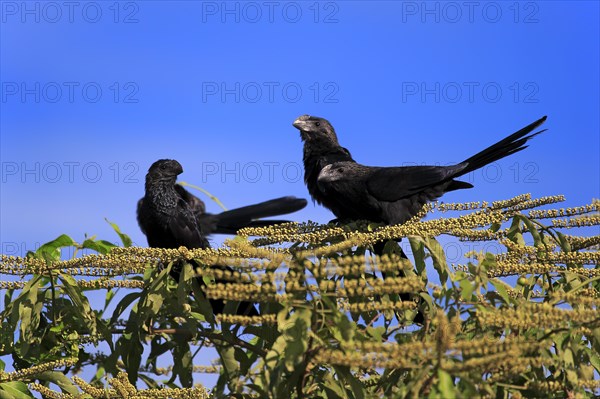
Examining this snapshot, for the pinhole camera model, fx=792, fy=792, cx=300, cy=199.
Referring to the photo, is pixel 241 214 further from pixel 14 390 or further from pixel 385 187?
pixel 14 390

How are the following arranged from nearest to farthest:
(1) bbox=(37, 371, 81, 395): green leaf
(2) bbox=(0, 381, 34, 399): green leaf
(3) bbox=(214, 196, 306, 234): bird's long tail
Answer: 1. (2) bbox=(0, 381, 34, 399): green leaf
2. (1) bbox=(37, 371, 81, 395): green leaf
3. (3) bbox=(214, 196, 306, 234): bird's long tail

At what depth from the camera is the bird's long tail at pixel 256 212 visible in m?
6.23

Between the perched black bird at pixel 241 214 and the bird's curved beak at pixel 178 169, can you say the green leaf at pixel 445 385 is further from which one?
the bird's curved beak at pixel 178 169

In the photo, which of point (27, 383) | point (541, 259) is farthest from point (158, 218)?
point (541, 259)

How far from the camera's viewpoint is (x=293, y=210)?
20.6 ft

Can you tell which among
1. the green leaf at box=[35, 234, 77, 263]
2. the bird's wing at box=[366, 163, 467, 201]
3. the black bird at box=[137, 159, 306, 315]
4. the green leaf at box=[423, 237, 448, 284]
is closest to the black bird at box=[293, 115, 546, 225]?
the bird's wing at box=[366, 163, 467, 201]

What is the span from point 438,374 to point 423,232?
4.63 ft

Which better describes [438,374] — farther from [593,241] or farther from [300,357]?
[593,241]

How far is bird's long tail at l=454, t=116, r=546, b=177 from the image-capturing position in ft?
14.4

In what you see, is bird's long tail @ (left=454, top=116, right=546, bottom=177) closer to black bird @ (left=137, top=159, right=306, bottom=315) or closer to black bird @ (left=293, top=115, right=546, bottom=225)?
black bird @ (left=293, top=115, right=546, bottom=225)

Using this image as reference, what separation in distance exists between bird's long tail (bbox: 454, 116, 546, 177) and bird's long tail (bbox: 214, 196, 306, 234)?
1.74 meters

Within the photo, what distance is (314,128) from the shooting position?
5965 mm

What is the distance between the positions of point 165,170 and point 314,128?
3.92 feet

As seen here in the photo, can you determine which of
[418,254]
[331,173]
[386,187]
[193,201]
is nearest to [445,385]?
[418,254]
